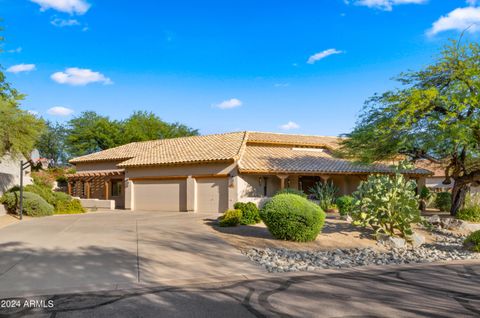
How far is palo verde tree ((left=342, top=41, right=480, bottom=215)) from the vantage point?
1409cm

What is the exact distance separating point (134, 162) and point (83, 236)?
13.9 meters

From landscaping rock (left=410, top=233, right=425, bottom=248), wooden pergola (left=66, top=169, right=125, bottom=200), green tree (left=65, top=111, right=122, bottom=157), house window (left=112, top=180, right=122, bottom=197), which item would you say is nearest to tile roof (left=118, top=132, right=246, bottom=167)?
wooden pergola (left=66, top=169, right=125, bottom=200)

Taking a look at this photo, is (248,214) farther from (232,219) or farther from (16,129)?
(16,129)

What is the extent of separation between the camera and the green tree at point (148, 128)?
4650 cm

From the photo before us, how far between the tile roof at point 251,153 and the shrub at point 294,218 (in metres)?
9.97

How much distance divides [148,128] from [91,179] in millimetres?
20103

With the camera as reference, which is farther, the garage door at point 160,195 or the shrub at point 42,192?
the garage door at point 160,195

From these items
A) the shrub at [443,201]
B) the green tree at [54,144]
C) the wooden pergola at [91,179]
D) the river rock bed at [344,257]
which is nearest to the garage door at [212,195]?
the wooden pergola at [91,179]

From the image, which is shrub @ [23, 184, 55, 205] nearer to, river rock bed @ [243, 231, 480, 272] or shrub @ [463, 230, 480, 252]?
river rock bed @ [243, 231, 480, 272]

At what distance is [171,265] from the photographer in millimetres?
8344

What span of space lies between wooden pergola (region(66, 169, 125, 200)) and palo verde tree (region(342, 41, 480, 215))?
63.2 feet

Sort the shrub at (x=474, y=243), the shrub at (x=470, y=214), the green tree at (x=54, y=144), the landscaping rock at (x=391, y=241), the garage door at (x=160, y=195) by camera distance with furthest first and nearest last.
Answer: the green tree at (x=54, y=144) < the garage door at (x=160, y=195) < the shrub at (x=470, y=214) < the landscaping rock at (x=391, y=241) < the shrub at (x=474, y=243)

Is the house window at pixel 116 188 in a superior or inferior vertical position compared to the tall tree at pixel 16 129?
inferior

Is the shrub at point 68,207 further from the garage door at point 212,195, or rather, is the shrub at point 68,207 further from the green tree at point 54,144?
the green tree at point 54,144
